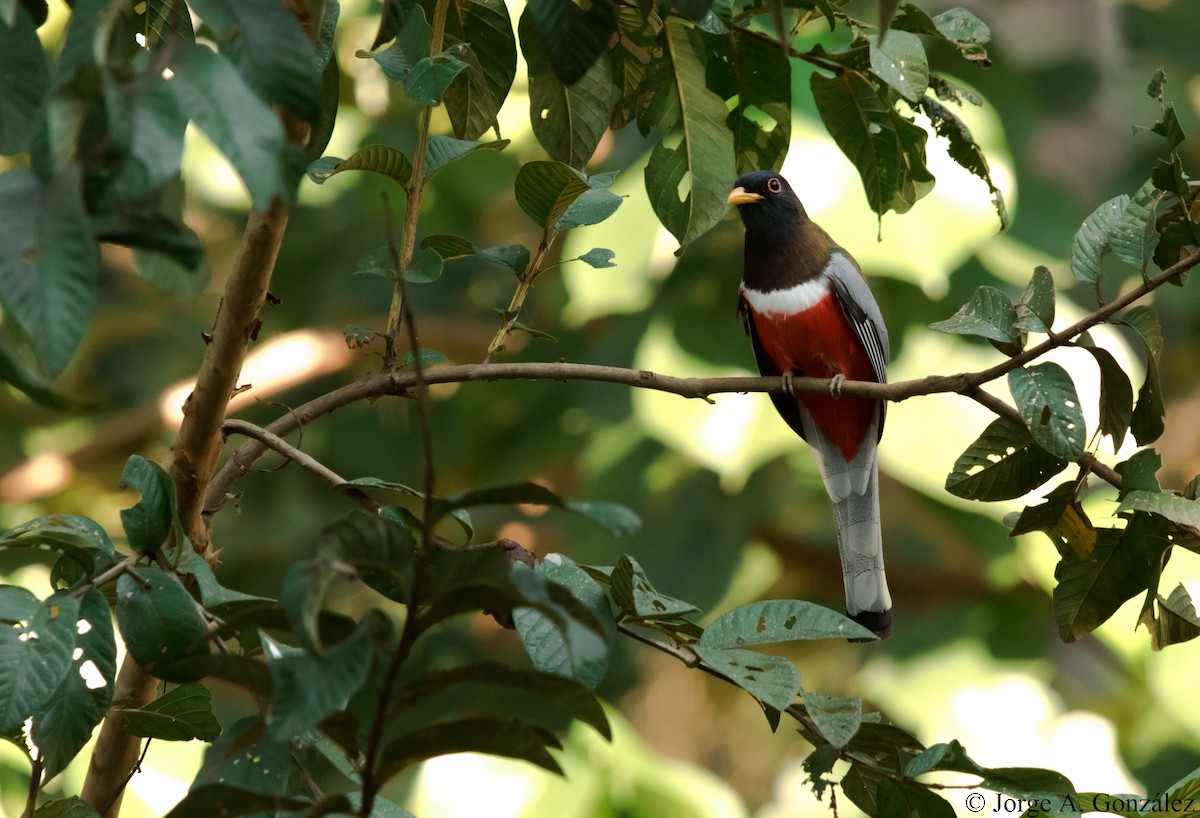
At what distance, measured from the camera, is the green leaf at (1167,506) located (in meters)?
1.79

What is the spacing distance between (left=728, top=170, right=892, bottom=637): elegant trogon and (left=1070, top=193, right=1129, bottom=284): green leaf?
170 cm

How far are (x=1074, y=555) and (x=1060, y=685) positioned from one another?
5302 mm

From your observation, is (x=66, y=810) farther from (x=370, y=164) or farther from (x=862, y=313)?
(x=862, y=313)

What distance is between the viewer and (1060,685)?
22.5ft

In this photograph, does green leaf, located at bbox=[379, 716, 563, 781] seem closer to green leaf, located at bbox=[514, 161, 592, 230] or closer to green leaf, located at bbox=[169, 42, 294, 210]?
green leaf, located at bbox=[169, 42, 294, 210]

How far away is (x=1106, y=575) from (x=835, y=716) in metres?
0.58

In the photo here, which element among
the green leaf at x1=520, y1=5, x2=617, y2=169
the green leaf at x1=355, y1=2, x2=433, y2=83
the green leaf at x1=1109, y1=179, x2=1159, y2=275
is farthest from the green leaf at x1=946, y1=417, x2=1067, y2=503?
the green leaf at x1=355, y1=2, x2=433, y2=83

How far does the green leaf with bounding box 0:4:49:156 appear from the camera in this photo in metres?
1.39

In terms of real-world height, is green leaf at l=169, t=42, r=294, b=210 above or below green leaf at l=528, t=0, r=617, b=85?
below

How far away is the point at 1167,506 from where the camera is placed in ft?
5.95

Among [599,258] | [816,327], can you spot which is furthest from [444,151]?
[816,327]

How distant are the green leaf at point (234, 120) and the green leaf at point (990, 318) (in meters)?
1.13

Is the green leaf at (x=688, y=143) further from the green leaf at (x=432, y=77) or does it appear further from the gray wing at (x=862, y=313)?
the gray wing at (x=862, y=313)

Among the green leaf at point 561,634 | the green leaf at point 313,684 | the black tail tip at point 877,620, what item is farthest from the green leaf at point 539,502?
the black tail tip at point 877,620
